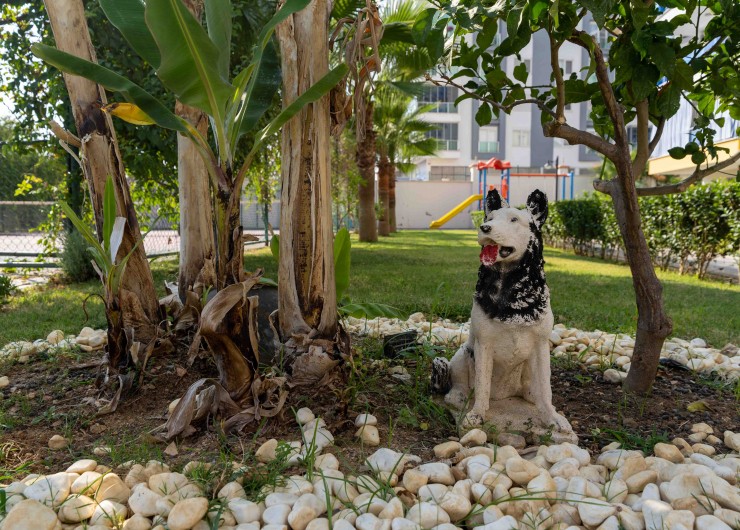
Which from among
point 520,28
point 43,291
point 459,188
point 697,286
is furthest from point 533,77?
point 520,28

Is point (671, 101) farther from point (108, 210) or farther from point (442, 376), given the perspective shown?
point (108, 210)

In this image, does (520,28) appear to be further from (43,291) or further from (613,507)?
(43,291)

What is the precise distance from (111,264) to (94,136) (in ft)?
2.37

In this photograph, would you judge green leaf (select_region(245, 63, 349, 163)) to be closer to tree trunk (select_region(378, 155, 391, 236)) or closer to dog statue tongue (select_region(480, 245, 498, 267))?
dog statue tongue (select_region(480, 245, 498, 267))

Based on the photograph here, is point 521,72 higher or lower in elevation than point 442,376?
higher

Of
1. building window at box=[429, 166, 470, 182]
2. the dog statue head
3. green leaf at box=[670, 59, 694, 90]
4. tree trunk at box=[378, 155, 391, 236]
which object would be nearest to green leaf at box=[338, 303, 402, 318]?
the dog statue head

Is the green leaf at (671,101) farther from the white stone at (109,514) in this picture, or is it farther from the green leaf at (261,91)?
the white stone at (109,514)

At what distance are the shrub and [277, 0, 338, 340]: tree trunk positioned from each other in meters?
6.59

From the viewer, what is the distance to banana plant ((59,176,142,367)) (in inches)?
106

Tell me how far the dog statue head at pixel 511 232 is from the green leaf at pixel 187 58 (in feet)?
3.97

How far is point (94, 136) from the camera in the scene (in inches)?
114

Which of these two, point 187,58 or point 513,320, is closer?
point 187,58

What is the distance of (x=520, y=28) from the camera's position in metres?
2.37

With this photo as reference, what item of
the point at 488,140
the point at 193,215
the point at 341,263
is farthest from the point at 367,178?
the point at 488,140
